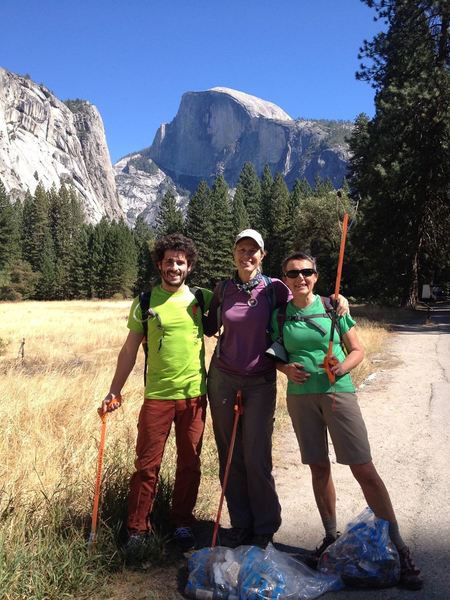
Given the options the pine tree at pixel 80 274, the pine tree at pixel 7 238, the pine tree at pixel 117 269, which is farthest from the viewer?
the pine tree at pixel 117 269

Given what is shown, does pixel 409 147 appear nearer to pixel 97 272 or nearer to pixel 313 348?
pixel 313 348

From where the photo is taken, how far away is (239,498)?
3.37m

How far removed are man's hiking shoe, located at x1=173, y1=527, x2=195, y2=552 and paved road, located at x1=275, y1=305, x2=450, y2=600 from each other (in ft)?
2.03

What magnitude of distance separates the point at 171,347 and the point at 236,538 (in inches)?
53.0

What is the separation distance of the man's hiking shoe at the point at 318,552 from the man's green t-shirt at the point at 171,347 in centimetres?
122

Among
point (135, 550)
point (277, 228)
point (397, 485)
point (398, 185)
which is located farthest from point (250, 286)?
point (277, 228)

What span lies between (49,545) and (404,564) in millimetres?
2021

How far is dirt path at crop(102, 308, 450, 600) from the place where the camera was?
2816 millimetres

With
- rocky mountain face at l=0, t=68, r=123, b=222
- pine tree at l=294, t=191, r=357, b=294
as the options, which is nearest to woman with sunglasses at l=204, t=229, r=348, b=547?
pine tree at l=294, t=191, r=357, b=294

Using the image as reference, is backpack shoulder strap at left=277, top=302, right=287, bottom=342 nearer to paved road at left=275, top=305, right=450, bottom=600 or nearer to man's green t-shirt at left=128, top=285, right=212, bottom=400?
man's green t-shirt at left=128, top=285, right=212, bottom=400

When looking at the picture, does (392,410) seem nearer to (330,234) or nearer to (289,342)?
(289,342)

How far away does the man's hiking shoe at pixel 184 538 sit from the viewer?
321 cm

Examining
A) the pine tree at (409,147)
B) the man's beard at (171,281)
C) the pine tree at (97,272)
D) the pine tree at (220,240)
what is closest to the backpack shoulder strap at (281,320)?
the man's beard at (171,281)

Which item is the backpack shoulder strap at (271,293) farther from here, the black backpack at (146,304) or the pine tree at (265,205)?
the pine tree at (265,205)
